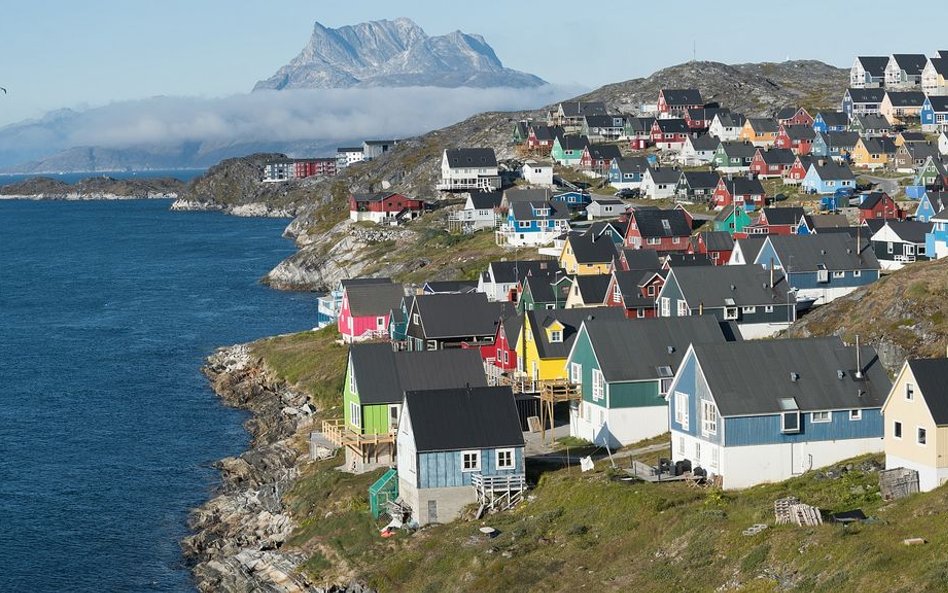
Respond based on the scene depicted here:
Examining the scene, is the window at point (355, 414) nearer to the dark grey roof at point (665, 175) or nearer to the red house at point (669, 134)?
the dark grey roof at point (665, 175)

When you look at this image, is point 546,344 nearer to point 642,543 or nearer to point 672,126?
point 642,543

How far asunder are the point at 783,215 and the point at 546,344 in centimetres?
5163

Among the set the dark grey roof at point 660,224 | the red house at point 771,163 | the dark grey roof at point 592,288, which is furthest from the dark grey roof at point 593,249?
the red house at point 771,163

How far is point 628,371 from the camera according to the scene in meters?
60.3

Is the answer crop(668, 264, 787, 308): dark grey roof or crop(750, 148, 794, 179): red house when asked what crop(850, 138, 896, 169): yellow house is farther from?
crop(668, 264, 787, 308): dark grey roof

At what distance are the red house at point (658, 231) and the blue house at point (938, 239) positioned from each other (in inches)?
960

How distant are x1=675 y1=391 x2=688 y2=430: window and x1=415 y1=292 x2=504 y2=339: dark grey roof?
78.5ft

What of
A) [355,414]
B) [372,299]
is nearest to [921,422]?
[355,414]

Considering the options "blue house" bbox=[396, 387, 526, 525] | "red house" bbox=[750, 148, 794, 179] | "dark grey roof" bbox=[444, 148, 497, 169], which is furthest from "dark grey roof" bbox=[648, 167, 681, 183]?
"blue house" bbox=[396, 387, 526, 525]

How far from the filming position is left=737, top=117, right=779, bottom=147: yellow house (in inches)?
7308

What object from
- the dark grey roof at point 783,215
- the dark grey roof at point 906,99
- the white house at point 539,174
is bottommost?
the dark grey roof at point 783,215

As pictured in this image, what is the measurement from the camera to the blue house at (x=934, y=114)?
179 meters

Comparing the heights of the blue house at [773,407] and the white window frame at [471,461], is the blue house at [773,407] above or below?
above

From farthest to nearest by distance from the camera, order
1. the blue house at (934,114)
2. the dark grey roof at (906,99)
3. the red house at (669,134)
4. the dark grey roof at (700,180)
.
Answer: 1. the red house at (669,134)
2. the dark grey roof at (906,99)
3. the blue house at (934,114)
4. the dark grey roof at (700,180)
